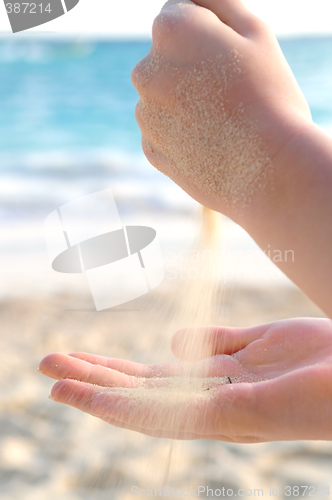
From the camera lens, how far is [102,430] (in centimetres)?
150

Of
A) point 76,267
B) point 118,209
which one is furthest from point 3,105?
point 76,267

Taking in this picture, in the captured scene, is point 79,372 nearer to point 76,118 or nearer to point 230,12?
point 230,12

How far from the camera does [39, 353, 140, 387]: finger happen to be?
112cm

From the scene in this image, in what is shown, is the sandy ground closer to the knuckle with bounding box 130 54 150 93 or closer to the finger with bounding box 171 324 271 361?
the finger with bounding box 171 324 271 361

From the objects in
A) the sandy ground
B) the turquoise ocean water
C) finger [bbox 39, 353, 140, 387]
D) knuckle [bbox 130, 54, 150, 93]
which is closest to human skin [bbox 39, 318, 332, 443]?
finger [bbox 39, 353, 140, 387]

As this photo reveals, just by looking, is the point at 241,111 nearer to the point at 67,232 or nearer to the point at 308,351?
the point at 308,351

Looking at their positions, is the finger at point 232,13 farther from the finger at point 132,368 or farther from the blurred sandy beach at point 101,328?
the finger at point 132,368

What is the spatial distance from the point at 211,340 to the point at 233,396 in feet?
1.15

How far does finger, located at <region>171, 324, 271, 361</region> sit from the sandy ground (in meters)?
0.32

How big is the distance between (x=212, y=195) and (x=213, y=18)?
305mm

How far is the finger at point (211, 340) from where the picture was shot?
51.2 inches

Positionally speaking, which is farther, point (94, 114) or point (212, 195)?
point (94, 114)

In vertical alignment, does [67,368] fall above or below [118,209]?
above

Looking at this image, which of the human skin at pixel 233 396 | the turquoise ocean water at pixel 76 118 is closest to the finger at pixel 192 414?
the human skin at pixel 233 396
